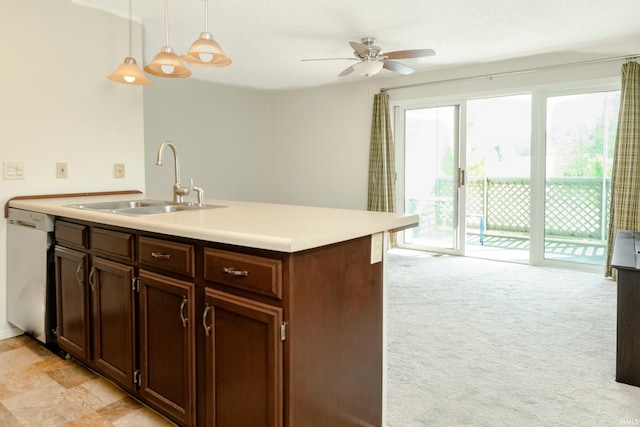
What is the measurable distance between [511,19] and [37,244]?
12.5 feet

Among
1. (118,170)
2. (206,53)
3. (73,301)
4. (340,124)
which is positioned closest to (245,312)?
(73,301)

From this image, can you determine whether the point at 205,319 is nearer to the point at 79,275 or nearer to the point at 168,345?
the point at 168,345

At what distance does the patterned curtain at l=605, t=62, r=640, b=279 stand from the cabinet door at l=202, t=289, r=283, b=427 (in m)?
4.14

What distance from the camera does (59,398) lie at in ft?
6.70

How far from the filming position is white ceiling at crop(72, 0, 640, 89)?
129 inches

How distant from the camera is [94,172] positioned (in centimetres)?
318

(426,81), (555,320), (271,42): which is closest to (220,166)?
(271,42)

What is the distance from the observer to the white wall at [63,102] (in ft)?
9.05

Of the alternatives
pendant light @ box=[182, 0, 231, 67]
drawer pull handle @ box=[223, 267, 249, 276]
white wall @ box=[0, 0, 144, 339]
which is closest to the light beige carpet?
drawer pull handle @ box=[223, 267, 249, 276]

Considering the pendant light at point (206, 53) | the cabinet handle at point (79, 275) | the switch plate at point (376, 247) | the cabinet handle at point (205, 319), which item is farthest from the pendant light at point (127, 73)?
the switch plate at point (376, 247)

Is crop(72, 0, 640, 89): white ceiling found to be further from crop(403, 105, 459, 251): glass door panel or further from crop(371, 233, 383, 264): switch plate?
crop(371, 233, 383, 264): switch plate

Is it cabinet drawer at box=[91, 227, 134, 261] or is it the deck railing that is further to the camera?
the deck railing

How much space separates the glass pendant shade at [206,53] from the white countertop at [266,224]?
84cm

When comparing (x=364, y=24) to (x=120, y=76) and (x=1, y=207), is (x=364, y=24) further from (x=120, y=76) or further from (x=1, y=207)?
(x=1, y=207)
